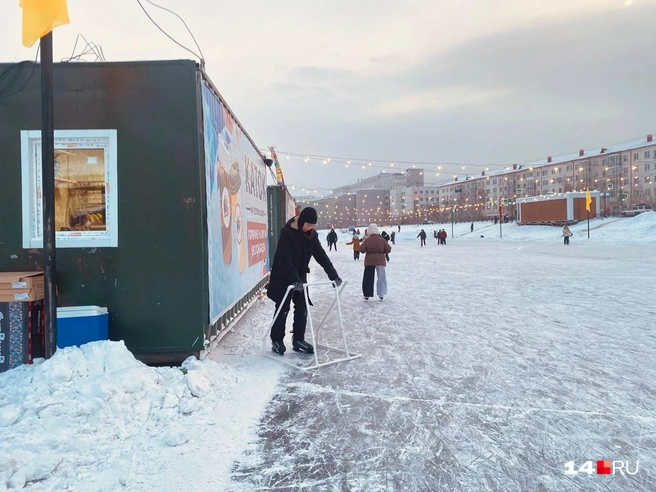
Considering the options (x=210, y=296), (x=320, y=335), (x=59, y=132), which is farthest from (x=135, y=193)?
(x=320, y=335)

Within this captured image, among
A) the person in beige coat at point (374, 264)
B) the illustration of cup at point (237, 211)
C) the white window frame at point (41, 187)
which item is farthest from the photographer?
the person in beige coat at point (374, 264)

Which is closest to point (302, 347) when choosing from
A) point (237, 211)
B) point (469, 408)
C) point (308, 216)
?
point (308, 216)

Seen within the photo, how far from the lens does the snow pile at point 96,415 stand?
2.67m

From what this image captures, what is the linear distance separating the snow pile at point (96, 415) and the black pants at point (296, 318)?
1.25m

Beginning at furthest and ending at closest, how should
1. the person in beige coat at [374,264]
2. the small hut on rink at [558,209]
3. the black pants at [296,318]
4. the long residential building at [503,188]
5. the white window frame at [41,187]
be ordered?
the long residential building at [503,188] → the small hut on rink at [558,209] → the person in beige coat at [374,264] → the black pants at [296,318] → the white window frame at [41,187]

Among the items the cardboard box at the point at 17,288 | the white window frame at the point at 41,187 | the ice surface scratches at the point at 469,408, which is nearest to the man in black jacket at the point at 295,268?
the ice surface scratches at the point at 469,408

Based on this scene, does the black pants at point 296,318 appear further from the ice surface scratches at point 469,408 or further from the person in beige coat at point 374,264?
the person in beige coat at point 374,264

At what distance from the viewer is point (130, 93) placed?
4.46 meters

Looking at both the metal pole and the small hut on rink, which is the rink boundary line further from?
the small hut on rink

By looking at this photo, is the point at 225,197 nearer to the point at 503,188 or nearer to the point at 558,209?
the point at 558,209

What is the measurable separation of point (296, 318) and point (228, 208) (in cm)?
181

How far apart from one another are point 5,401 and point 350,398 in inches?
110

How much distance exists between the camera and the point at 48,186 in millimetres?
3812

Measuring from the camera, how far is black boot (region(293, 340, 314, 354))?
5.46m
